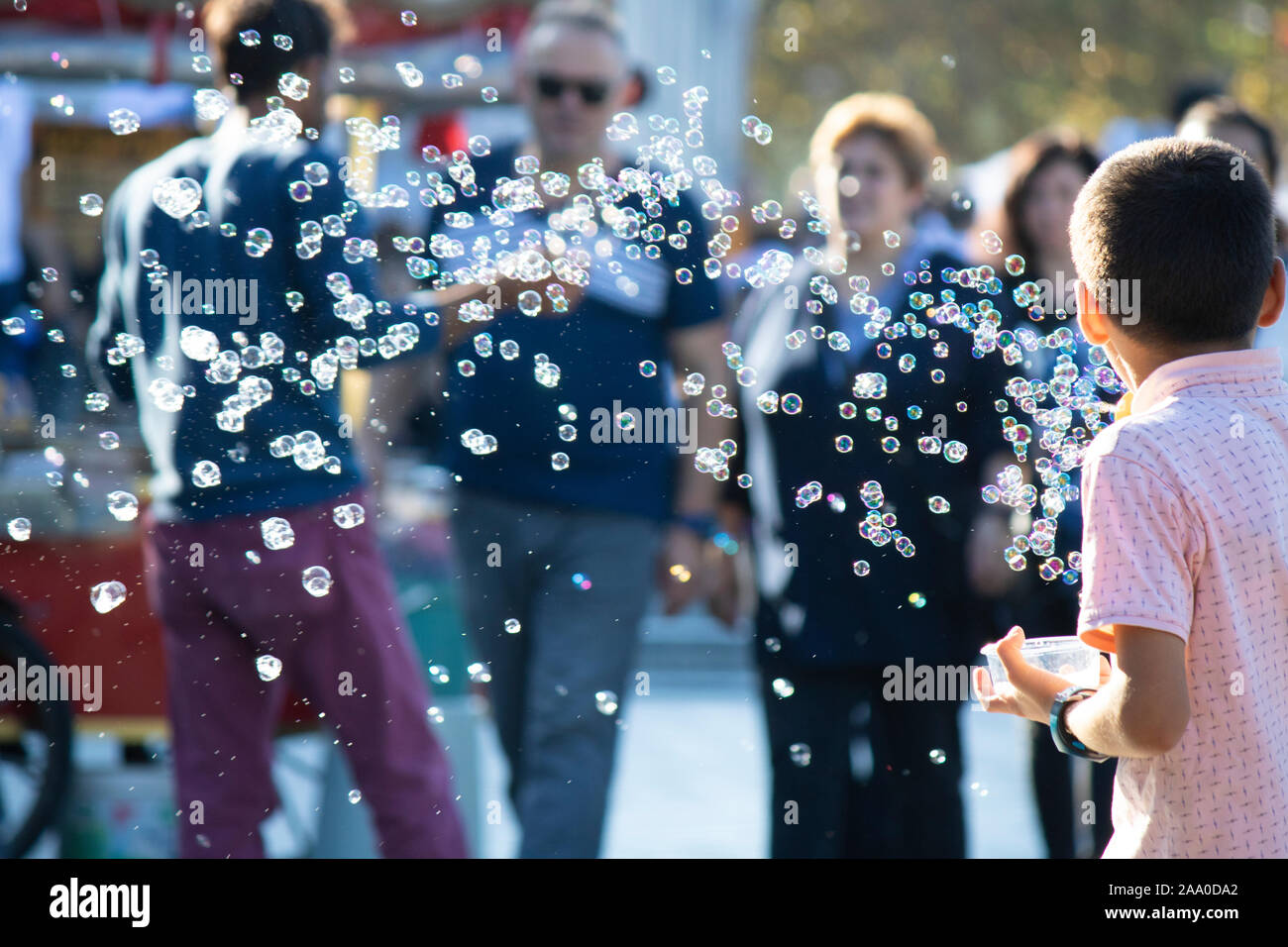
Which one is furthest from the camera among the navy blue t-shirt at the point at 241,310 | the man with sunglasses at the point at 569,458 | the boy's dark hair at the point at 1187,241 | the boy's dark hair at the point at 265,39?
the man with sunglasses at the point at 569,458

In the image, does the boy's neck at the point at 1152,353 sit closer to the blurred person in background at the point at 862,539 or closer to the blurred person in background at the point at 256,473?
the blurred person in background at the point at 862,539

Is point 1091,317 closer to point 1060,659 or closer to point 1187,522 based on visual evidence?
point 1187,522

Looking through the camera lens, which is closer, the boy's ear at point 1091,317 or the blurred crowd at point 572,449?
the boy's ear at point 1091,317

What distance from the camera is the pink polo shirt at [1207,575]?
1476 mm

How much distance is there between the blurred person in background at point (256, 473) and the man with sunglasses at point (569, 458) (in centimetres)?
27

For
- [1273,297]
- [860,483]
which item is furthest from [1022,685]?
[860,483]

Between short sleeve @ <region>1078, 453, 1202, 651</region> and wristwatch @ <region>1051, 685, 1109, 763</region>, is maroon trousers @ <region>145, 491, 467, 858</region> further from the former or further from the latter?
short sleeve @ <region>1078, 453, 1202, 651</region>

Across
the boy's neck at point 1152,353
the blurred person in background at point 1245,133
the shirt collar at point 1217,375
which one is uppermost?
the blurred person in background at point 1245,133

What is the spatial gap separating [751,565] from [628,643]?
→ 324 millimetres

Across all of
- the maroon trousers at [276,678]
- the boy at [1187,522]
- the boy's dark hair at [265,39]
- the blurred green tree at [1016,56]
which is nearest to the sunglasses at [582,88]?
the boy's dark hair at [265,39]

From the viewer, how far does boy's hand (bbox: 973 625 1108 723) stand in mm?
1659

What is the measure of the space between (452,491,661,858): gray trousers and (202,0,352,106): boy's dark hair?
2.81 ft

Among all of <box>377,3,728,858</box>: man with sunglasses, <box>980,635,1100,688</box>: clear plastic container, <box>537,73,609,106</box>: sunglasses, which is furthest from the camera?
<box>537,73,609,106</box>: sunglasses

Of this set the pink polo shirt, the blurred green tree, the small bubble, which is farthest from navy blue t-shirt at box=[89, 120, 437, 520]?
the blurred green tree
